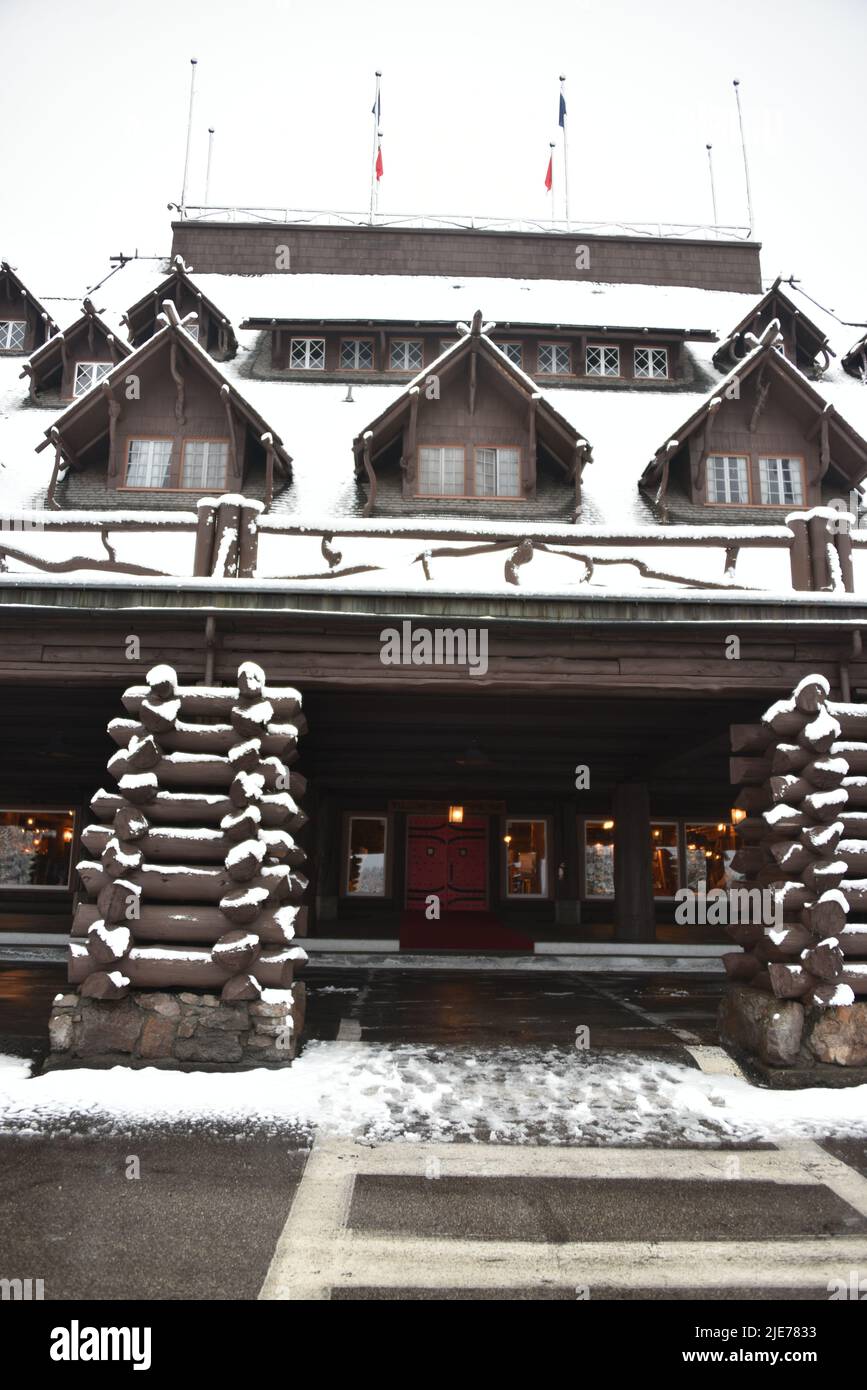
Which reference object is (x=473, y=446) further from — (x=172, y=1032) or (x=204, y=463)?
(x=172, y=1032)

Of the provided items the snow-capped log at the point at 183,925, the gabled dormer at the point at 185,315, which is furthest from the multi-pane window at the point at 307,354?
the snow-capped log at the point at 183,925

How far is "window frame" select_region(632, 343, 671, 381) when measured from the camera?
18641 millimetres

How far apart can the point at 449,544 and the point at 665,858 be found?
1148cm

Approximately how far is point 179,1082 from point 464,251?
77.7 ft

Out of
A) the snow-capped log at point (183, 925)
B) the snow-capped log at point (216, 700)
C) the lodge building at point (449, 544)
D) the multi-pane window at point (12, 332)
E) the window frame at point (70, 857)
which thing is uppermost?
the multi-pane window at point (12, 332)

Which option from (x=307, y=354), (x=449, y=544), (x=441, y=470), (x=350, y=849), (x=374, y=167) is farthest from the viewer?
(x=374, y=167)

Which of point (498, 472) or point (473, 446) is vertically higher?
point (473, 446)

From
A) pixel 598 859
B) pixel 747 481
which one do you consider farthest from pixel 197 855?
pixel 598 859

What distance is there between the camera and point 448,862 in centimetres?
2022

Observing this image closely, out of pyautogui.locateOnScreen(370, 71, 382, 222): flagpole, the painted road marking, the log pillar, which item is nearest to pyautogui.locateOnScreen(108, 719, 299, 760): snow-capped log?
the painted road marking

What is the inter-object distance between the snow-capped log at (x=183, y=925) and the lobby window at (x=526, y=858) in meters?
13.2

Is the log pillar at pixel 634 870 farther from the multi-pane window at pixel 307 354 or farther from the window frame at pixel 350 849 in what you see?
the multi-pane window at pixel 307 354

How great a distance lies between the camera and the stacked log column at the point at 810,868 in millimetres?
7223

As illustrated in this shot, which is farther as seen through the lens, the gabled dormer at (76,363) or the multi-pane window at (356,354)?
the multi-pane window at (356,354)
